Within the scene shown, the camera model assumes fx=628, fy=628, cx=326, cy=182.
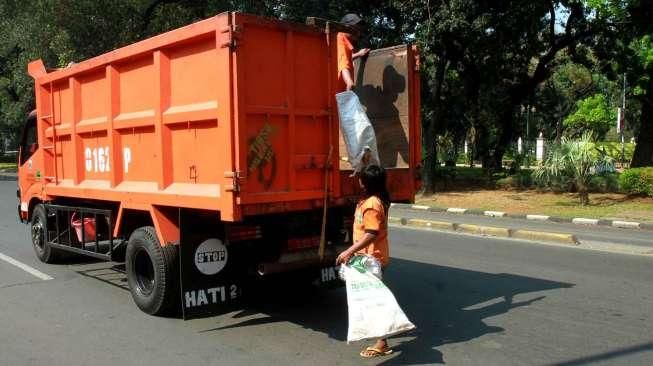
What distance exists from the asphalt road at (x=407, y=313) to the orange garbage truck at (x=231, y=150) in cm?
49

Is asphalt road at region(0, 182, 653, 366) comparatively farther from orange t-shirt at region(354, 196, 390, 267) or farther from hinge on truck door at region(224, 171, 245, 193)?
hinge on truck door at region(224, 171, 245, 193)

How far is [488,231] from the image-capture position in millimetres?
12375

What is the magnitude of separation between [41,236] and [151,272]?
3.59m

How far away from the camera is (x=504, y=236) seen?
12000mm

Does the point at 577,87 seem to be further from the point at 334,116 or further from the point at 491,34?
the point at 334,116

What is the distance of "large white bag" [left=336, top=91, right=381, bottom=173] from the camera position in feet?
17.8

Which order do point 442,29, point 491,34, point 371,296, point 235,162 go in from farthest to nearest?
point 491,34 → point 442,29 → point 235,162 → point 371,296

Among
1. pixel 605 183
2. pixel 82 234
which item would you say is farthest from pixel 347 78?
pixel 605 183

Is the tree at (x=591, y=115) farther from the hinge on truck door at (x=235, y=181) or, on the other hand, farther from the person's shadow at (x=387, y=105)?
the hinge on truck door at (x=235, y=181)

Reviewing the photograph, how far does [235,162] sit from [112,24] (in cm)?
1949

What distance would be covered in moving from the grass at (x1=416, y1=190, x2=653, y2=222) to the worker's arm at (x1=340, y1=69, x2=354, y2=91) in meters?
10.7

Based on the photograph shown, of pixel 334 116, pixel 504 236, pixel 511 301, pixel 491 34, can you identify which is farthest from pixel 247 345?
pixel 491 34

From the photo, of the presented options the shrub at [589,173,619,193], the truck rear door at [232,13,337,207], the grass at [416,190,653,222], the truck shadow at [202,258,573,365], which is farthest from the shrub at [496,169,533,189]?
the truck rear door at [232,13,337,207]

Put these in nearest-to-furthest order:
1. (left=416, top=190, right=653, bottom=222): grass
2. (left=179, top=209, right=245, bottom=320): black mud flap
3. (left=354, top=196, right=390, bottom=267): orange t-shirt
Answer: (left=354, top=196, right=390, bottom=267): orange t-shirt → (left=179, top=209, right=245, bottom=320): black mud flap → (left=416, top=190, right=653, bottom=222): grass
